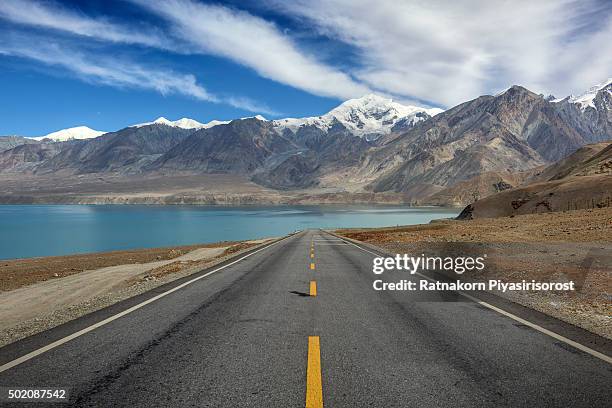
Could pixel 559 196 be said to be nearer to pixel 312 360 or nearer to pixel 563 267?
pixel 563 267

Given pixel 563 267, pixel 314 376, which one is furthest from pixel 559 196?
pixel 314 376

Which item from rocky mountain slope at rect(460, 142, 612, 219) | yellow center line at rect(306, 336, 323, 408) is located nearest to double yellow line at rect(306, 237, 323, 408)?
yellow center line at rect(306, 336, 323, 408)

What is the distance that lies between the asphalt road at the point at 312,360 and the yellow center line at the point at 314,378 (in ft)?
0.05

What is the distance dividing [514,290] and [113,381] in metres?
12.3

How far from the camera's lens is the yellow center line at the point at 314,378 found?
16.2 ft

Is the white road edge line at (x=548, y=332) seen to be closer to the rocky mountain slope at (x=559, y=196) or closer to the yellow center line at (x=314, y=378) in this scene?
the yellow center line at (x=314, y=378)

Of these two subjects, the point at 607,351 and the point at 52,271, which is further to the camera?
the point at 52,271

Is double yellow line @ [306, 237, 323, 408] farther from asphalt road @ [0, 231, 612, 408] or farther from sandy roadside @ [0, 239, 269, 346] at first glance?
sandy roadside @ [0, 239, 269, 346]

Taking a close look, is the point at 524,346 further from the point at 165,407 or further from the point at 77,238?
the point at 77,238

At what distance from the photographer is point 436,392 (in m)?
5.23

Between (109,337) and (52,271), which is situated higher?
(109,337)

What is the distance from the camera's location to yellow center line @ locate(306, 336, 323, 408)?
4934mm

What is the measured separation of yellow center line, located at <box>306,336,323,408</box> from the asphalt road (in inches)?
0.6

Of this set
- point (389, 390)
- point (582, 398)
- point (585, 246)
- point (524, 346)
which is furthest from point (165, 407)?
point (585, 246)
